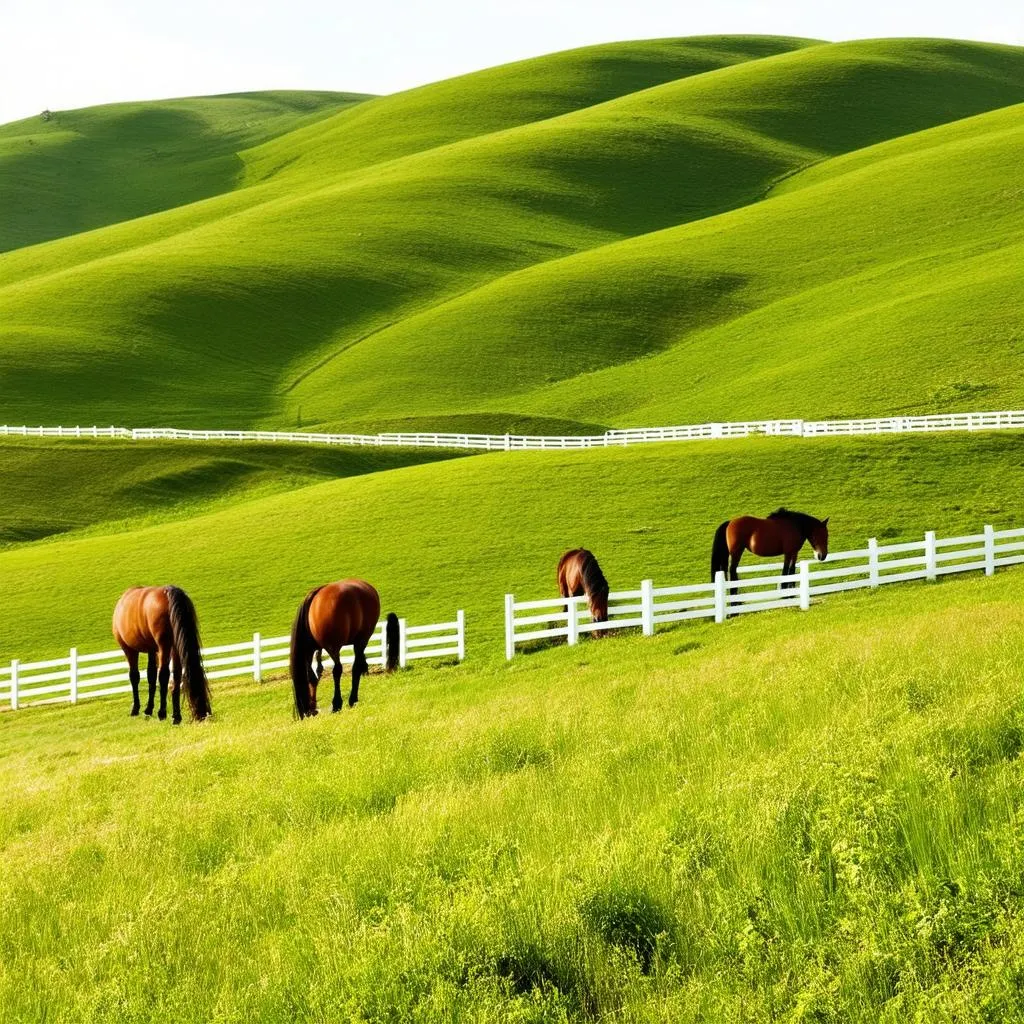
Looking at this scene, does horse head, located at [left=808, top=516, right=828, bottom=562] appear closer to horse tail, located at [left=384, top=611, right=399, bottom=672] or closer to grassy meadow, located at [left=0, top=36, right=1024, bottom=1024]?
grassy meadow, located at [left=0, top=36, right=1024, bottom=1024]

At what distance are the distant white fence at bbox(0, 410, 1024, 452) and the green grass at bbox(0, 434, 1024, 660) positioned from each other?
139 inches

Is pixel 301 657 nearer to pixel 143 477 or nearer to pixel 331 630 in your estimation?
pixel 331 630

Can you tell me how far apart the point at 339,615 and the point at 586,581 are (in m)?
5.67

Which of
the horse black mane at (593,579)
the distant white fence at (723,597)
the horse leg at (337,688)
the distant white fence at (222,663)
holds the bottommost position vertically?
the distant white fence at (222,663)

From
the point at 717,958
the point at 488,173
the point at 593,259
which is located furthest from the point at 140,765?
the point at 488,173

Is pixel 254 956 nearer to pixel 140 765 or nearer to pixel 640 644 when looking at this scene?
pixel 140 765

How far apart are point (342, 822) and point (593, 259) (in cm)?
11279

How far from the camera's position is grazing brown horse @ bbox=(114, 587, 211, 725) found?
2111cm

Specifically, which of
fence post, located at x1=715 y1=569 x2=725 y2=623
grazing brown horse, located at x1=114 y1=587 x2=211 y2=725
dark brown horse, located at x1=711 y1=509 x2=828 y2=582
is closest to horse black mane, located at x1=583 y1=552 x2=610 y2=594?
fence post, located at x1=715 y1=569 x2=725 y2=623

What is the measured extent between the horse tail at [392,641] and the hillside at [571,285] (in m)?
46.2

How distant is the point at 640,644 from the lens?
23.3 meters

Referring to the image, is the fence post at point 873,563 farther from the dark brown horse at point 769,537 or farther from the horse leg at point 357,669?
the horse leg at point 357,669

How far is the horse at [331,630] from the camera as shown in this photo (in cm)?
2053

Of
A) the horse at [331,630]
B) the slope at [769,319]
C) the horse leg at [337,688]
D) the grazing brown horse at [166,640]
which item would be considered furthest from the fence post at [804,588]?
the slope at [769,319]
